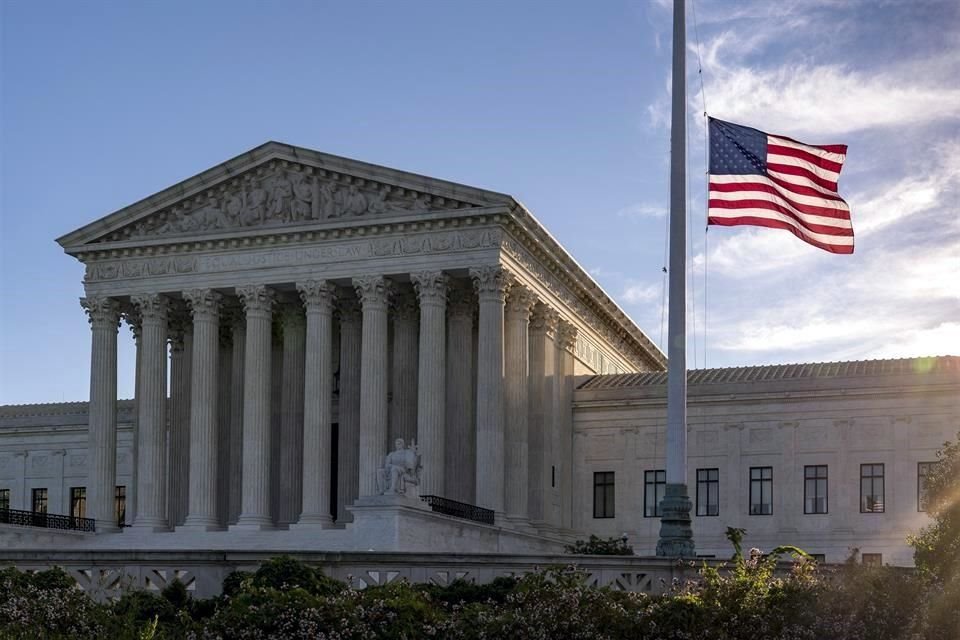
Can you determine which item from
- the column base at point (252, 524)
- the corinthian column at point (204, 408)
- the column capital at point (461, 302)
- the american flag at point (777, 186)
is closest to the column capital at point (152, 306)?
the corinthian column at point (204, 408)

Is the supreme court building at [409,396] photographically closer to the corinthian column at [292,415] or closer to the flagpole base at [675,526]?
the corinthian column at [292,415]

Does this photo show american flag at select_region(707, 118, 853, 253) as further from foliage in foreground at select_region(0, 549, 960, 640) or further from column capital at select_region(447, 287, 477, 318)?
column capital at select_region(447, 287, 477, 318)

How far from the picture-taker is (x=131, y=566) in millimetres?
27859

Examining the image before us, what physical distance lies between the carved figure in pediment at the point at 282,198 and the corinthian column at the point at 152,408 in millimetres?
7144

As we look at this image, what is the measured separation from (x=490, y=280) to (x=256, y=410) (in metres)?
12.5

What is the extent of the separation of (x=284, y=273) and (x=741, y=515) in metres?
24.1

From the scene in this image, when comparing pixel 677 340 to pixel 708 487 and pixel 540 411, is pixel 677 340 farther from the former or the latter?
pixel 708 487

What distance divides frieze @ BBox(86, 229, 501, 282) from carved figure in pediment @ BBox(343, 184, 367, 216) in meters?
1.35

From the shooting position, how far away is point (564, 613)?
24984mm

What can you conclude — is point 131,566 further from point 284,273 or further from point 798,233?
point 284,273

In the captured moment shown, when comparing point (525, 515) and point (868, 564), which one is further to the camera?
point (525, 515)

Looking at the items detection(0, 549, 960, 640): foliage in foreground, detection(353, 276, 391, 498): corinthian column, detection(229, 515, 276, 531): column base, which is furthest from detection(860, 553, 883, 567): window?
detection(229, 515, 276, 531): column base

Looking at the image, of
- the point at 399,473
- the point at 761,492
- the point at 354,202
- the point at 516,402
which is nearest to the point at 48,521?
the point at 354,202

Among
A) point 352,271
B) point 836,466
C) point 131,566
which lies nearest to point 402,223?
point 352,271
